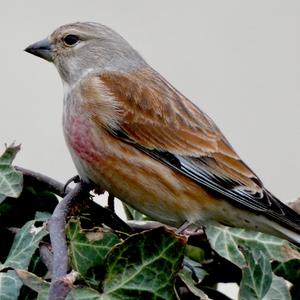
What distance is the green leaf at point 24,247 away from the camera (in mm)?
1521

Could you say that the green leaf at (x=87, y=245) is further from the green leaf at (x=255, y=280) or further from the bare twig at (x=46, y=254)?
the green leaf at (x=255, y=280)

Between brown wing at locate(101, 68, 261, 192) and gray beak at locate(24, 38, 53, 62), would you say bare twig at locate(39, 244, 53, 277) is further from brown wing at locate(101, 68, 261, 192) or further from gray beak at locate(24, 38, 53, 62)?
gray beak at locate(24, 38, 53, 62)

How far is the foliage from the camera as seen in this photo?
4.49 ft

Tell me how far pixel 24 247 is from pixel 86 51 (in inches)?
77.3

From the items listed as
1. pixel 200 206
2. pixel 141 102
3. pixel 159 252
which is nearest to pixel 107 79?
pixel 141 102

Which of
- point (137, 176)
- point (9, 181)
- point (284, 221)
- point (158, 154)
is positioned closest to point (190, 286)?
point (9, 181)

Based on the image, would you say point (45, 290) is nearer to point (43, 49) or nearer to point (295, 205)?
point (295, 205)

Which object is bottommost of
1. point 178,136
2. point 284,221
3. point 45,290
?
point 284,221

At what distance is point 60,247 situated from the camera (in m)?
1.39

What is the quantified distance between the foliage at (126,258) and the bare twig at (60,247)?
0.9 inches

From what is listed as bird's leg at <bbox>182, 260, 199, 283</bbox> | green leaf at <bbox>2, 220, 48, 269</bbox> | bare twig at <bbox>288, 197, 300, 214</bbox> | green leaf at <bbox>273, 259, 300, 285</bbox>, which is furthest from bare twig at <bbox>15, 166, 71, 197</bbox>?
bare twig at <bbox>288, 197, 300, 214</bbox>

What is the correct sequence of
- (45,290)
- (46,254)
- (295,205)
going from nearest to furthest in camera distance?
(45,290)
(46,254)
(295,205)

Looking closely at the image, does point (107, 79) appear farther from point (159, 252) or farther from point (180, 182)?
point (159, 252)

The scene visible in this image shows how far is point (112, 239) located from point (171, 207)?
131cm
